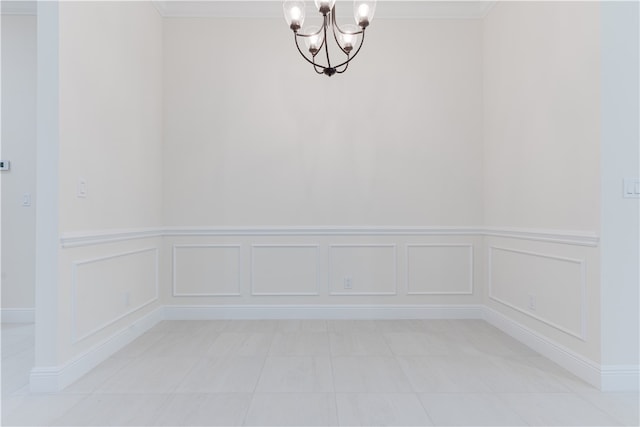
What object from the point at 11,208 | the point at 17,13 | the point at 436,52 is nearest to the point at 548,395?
the point at 436,52

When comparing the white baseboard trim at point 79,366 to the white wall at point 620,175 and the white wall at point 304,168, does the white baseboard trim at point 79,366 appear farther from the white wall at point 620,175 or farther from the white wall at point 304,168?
the white wall at point 620,175

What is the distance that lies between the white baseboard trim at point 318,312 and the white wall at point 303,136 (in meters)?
0.86

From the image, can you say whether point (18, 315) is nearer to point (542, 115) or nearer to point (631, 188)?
point (542, 115)

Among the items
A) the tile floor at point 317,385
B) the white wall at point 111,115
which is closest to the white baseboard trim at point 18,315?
the tile floor at point 317,385

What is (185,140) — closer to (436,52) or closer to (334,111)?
(334,111)

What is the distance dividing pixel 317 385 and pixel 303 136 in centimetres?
246

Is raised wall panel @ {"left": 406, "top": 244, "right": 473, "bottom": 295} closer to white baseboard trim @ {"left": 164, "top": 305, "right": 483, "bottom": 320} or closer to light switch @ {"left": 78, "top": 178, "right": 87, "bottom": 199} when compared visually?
white baseboard trim @ {"left": 164, "top": 305, "right": 483, "bottom": 320}

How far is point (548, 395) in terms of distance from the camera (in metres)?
2.29

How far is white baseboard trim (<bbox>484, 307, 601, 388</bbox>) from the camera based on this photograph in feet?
8.04

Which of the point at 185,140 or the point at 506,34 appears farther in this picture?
the point at 185,140

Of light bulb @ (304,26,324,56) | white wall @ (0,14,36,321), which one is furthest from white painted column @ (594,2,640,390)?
white wall @ (0,14,36,321)

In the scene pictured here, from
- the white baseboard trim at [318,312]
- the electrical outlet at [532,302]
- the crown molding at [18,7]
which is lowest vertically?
the white baseboard trim at [318,312]

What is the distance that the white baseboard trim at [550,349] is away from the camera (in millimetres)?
2451

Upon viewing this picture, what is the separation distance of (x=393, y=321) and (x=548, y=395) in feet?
5.90
